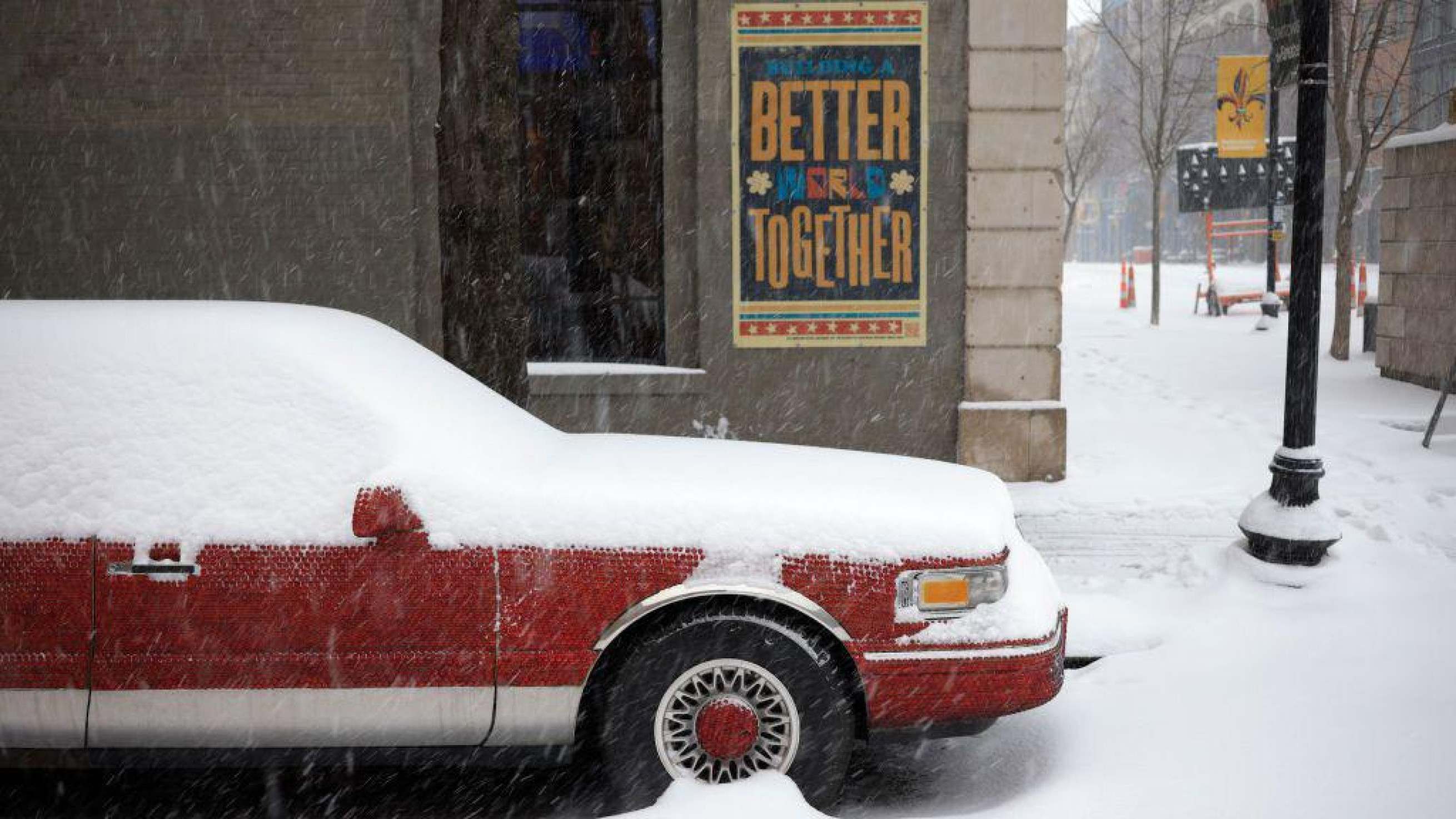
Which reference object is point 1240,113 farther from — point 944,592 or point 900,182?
point 944,592

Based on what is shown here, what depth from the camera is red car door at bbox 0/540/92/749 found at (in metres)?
3.78

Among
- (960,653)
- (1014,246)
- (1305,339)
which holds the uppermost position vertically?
(1014,246)

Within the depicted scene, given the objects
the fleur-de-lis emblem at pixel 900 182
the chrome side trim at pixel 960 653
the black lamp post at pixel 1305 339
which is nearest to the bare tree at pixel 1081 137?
the fleur-de-lis emblem at pixel 900 182

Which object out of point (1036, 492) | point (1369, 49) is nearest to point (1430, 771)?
point (1036, 492)

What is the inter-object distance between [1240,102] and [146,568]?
1815 centimetres

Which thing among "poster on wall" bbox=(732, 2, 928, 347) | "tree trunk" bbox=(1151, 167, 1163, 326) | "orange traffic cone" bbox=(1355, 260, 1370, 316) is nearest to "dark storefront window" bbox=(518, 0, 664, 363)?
"poster on wall" bbox=(732, 2, 928, 347)

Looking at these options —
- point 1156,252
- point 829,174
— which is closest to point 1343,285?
point 1156,252

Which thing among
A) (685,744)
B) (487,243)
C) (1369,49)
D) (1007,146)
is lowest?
(685,744)

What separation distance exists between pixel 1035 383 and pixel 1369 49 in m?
8.51

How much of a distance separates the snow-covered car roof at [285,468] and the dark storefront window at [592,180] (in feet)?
18.6

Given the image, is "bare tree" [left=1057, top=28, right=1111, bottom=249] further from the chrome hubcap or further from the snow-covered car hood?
the chrome hubcap

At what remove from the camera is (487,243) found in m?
6.64

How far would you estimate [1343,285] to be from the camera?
15.4 m

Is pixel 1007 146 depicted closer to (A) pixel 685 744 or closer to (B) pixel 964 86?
(B) pixel 964 86
